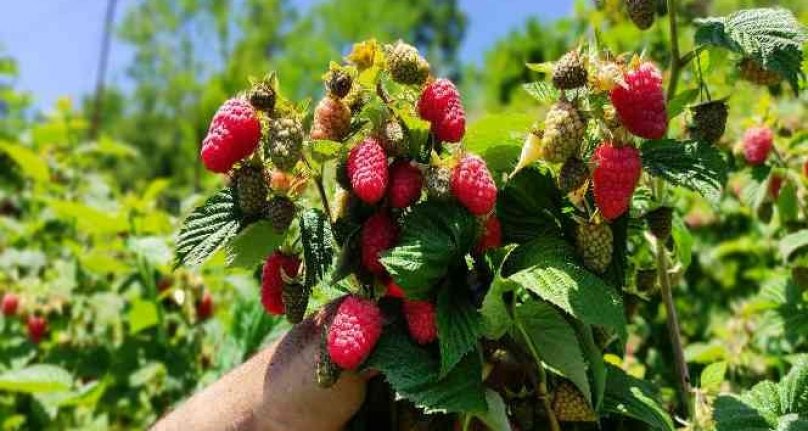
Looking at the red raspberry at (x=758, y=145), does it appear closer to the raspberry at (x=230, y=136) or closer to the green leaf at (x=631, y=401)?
the green leaf at (x=631, y=401)

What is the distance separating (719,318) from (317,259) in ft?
7.45

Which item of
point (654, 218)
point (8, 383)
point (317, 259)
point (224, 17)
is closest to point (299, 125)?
point (317, 259)

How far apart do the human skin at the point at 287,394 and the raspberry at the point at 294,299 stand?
0.03 m

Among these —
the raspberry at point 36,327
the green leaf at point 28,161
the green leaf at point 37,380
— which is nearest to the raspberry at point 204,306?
the green leaf at point 37,380

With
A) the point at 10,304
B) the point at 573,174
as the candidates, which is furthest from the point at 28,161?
the point at 573,174

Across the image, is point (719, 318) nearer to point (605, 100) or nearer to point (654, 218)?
point (654, 218)

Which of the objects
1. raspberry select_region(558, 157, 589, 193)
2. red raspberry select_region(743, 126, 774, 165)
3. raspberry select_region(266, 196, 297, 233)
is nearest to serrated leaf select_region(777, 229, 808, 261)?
red raspberry select_region(743, 126, 774, 165)

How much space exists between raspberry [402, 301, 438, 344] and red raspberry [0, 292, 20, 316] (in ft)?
7.37

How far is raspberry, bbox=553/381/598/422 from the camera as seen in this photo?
1.29 m

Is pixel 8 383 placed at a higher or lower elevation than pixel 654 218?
lower

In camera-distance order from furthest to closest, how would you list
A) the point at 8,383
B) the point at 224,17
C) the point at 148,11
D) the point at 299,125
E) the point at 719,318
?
the point at 148,11
the point at 224,17
the point at 719,318
the point at 8,383
the point at 299,125

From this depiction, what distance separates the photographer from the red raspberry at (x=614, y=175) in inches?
45.2

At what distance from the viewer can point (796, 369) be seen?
1591 millimetres

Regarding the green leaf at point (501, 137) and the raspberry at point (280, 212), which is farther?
the green leaf at point (501, 137)
